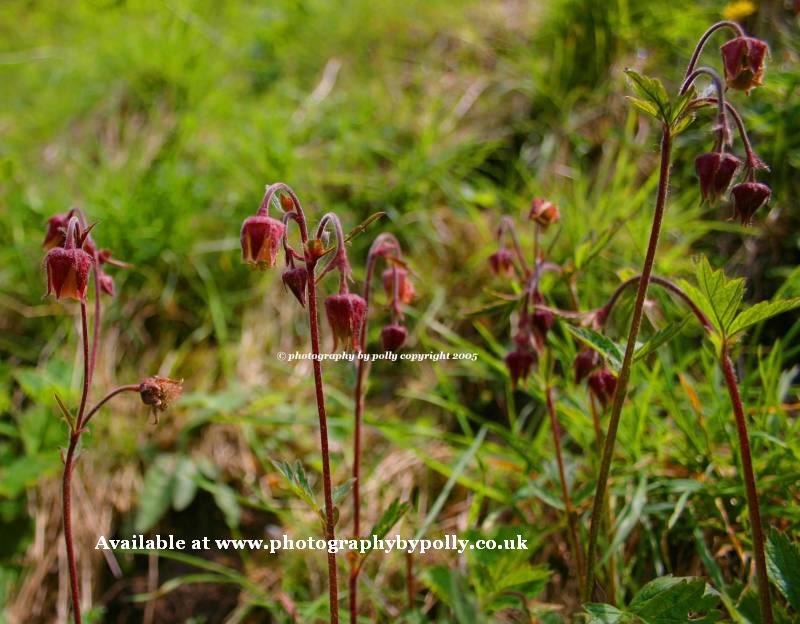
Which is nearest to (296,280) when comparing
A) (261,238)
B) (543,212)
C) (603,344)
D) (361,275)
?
(261,238)

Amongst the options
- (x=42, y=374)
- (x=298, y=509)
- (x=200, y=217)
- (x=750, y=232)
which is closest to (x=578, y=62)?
(x=750, y=232)

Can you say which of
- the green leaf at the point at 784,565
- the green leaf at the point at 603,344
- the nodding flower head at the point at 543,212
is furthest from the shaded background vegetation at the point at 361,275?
the green leaf at the point at 603,344

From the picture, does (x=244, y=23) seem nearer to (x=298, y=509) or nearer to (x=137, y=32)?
(x=137, y=32)

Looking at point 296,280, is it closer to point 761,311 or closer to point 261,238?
point 261,238

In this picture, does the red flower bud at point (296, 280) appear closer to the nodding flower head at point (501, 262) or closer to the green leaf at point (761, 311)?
the nodding flower head at point (501, 262)

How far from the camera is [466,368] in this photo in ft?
7.25

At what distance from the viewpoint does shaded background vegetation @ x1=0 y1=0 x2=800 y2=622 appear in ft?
5.49

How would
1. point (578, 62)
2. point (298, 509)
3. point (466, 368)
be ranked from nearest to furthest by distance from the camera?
point (298, 509) → point (466, 368) → point (578, 62)

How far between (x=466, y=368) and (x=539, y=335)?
843 millimetres

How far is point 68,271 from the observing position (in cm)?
109

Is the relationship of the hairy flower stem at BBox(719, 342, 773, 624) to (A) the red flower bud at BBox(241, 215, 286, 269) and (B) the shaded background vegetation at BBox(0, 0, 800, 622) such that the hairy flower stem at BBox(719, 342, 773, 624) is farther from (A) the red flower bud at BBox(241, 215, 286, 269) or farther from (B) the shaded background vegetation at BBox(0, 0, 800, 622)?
(A) the red flower bud at BBox(241, 215, 286, 269)

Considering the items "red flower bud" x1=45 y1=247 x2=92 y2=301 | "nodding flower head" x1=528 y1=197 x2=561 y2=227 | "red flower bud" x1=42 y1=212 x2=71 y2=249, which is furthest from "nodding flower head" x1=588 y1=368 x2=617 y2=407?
"red flower bud" x1=42 y1=212 x2=71 y2=249

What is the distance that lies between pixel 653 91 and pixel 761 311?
1.16 feet

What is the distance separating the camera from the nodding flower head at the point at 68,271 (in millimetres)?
1088
